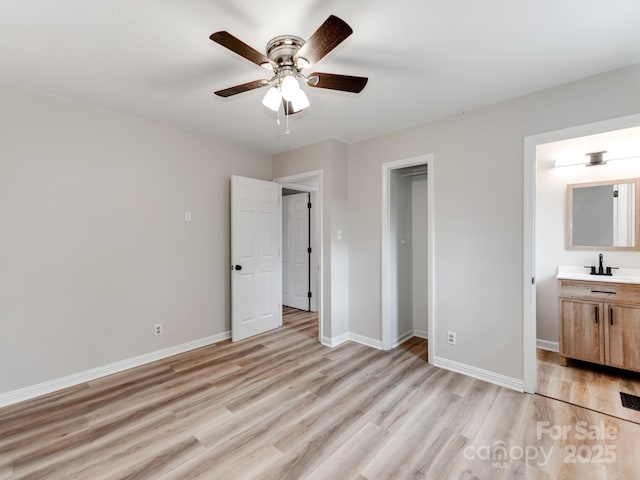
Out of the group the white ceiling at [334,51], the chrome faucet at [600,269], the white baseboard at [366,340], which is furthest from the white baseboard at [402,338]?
the white ceiling at [334,51]

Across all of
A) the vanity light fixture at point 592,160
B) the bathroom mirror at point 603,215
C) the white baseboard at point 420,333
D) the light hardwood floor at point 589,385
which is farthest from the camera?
the white baseboard at point 420,333

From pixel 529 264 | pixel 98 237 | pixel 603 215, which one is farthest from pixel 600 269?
pixel 98 237

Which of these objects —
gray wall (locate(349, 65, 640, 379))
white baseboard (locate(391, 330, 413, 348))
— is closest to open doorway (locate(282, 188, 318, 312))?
white baseboard (locate(391, 330, 413, 348))

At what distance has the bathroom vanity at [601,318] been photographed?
101 inches

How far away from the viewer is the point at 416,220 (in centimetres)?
389

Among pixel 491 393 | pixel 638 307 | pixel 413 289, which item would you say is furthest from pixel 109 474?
pixel 638 307

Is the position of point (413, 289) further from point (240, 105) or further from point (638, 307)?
point (240, 105)

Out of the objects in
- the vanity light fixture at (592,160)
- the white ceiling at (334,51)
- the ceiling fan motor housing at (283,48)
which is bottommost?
the vanity light fixture at (592,160)

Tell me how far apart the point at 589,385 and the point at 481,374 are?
2.81 feet

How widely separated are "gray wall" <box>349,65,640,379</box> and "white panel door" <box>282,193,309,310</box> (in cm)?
218

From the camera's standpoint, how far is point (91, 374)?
266 centimetres

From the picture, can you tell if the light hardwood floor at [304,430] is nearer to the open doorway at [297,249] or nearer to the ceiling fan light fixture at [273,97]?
the ceiling fan light fixture at [273,97]

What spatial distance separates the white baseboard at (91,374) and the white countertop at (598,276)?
4002mm

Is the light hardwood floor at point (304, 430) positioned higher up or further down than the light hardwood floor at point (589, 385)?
further down
